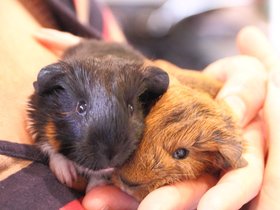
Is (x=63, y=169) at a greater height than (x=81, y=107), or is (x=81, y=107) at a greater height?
(x=81, y=107)

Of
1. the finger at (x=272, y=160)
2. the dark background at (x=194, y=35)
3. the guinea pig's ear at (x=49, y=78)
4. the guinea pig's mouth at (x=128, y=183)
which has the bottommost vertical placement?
the dark background at (x=194, y=35)

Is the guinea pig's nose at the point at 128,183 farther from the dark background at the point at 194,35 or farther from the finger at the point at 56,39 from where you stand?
the dark background at the point at 194,35

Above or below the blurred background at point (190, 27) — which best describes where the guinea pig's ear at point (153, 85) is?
above

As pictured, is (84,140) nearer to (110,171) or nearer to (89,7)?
(110,171)

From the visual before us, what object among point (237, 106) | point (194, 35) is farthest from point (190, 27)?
point (237, 106)

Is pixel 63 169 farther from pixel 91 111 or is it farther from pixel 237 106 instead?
pixel 237 106

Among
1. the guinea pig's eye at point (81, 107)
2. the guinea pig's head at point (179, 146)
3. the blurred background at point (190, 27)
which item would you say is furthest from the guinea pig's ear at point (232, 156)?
the blurred background at point (190, 27)
